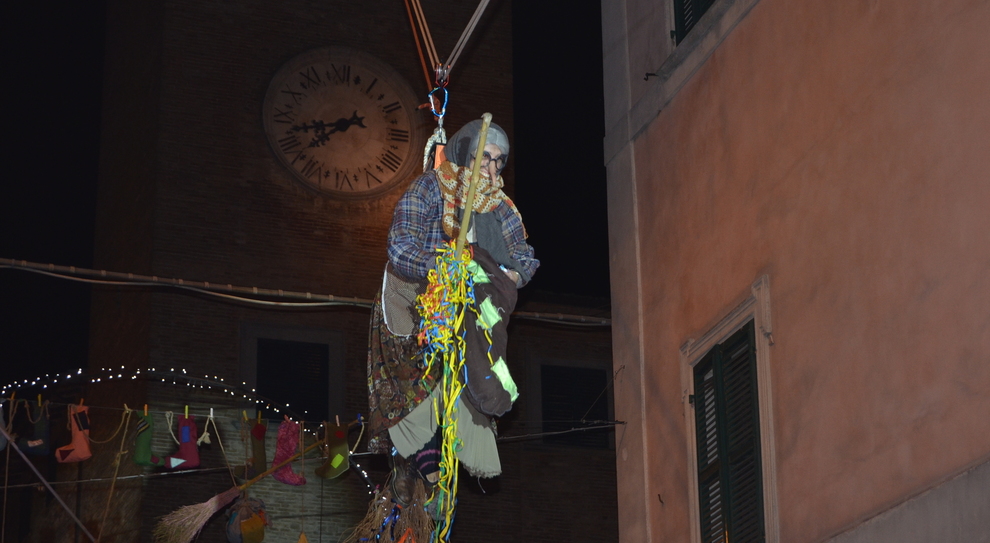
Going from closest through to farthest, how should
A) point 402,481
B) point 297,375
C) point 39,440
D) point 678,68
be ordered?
point 402,481
point 678,68
point 39,440
point 297,375

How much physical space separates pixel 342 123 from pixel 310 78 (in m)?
0.63

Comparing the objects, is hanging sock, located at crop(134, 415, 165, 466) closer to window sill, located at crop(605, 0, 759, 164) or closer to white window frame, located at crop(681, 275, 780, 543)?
window sill, located at crop(605, 0, 759, 164)

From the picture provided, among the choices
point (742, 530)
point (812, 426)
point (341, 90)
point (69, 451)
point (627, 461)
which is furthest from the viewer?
point (341, 90)

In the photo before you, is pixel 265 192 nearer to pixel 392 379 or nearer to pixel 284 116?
pixel 284 116

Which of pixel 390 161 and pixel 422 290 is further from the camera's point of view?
pixel 390 161

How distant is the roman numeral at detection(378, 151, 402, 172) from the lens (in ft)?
63.0

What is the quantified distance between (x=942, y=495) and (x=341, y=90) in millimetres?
13189

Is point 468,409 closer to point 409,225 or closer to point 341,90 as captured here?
point 409,225

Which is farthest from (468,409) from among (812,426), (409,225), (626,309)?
(626,309)

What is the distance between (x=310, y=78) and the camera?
19.1 meters

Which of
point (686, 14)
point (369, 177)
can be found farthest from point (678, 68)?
point (369, 177)

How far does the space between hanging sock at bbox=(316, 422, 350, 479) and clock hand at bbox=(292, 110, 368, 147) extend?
6.34 metres

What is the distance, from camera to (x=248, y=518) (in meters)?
14.0

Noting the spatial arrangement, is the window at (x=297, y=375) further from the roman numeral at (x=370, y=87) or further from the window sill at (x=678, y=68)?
the window sill at (x=678, y=68)
